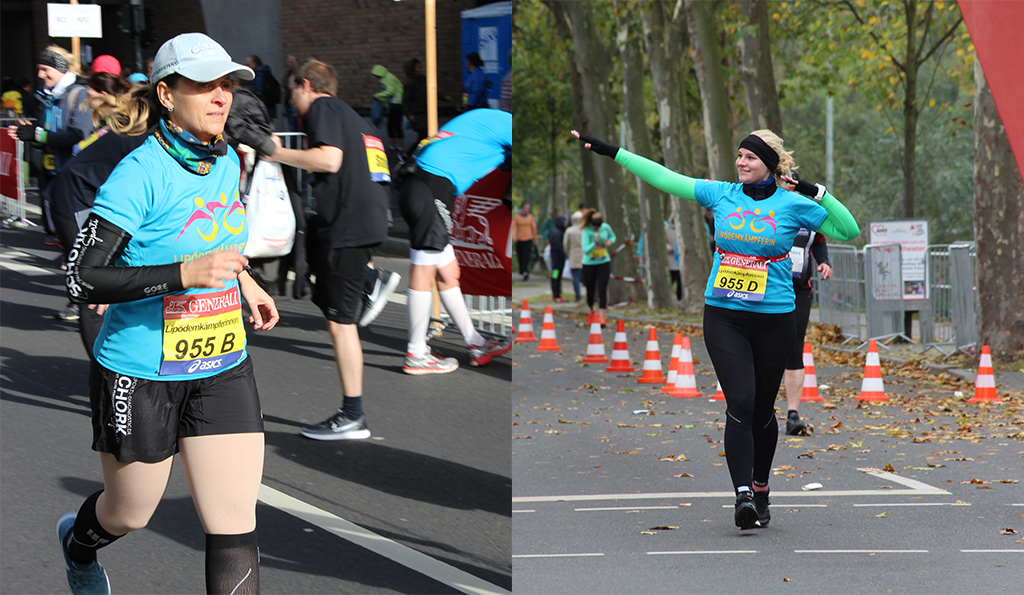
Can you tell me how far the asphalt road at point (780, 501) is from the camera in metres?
5.53

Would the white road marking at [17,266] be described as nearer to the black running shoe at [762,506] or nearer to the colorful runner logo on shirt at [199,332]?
the colorful runner logo on shirt at [199,332]

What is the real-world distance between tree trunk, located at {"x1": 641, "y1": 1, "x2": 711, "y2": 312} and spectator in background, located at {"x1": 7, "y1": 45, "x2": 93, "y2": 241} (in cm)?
1888

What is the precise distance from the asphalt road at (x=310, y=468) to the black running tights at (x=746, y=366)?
2281mm

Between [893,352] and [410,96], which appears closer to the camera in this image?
[410,96]

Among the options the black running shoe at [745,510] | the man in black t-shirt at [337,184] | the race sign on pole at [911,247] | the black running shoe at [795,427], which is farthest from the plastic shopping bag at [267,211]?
the race sign on pole at [911,247]

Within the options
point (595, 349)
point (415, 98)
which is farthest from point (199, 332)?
point (595, 349)

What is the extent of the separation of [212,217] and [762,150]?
3.62 meters

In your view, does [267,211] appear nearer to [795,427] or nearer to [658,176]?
[658,176]

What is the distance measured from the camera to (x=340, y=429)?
4.29 m

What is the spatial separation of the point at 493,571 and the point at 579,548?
6.39ft

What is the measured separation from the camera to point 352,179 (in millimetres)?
3762

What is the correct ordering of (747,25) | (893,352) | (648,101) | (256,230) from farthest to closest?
1. (648,101)
2. (747,25)
3. (893,352)
4. (256,230)

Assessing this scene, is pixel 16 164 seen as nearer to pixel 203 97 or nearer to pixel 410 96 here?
pixel 203 97

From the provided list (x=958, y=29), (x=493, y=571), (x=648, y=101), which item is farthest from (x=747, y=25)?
(x=493, y=571)
